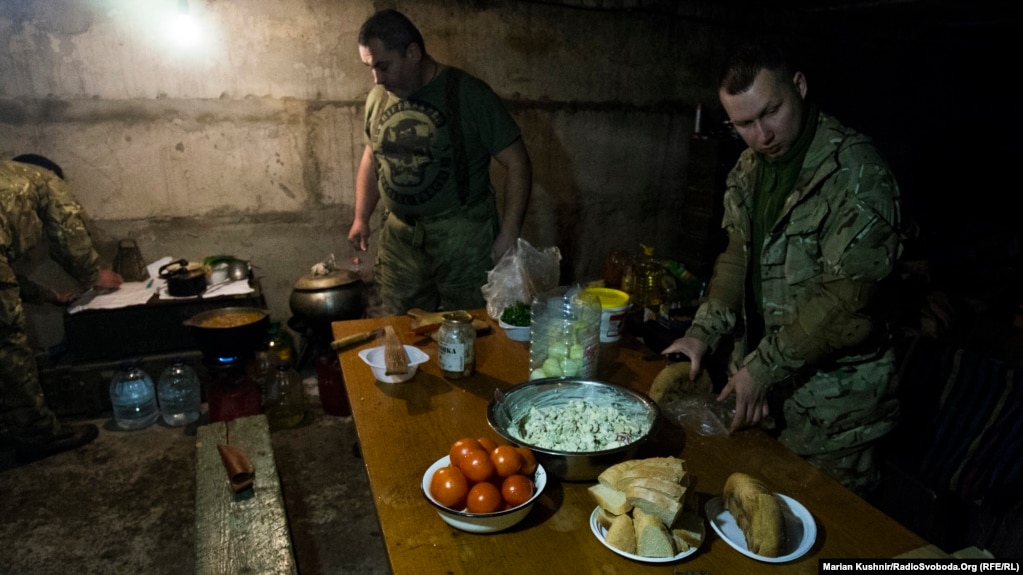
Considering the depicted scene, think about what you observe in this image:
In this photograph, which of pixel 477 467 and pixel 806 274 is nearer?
pixel 477 467

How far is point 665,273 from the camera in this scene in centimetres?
301

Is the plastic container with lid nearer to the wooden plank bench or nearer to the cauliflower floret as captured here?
the cauliflower floret

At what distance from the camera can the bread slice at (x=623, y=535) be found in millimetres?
1255

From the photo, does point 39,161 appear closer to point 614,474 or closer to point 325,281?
point 325,281

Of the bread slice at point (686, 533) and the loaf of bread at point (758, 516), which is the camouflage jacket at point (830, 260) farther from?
the bread slice at point (686, 533)

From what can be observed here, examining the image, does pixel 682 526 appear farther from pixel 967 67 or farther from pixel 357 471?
pixel 967 67

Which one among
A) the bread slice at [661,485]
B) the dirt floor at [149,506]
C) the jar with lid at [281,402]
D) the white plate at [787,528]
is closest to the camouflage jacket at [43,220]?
the dirt floor at [149,506]

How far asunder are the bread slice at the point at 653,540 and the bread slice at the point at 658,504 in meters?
0.01

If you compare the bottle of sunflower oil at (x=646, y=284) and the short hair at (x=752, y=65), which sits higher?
the short hair at (x=752, y=65)

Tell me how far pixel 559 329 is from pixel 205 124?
3307 mm

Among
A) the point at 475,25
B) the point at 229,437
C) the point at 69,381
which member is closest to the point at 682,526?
the point at 229,437

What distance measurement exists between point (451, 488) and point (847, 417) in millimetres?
1345

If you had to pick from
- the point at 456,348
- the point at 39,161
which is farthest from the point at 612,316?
the point at 39,161

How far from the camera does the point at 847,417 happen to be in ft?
6.40
